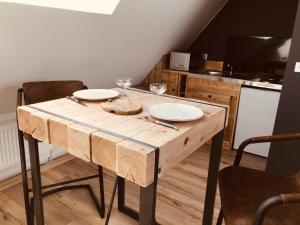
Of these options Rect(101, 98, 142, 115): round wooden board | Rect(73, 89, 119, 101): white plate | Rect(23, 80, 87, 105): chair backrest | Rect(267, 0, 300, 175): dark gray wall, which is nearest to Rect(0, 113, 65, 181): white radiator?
Rect(23, 80, 87, 105): chair backrest

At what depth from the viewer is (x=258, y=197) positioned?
127 centimetres

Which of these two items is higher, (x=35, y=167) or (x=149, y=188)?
(x=149, y=188)

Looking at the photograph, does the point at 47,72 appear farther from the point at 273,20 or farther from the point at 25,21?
the point at 273,20

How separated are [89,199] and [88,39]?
51.2 inches

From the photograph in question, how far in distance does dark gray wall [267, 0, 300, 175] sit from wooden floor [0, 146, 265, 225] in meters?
0.53

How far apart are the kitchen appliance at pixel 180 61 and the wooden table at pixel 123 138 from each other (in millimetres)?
1913

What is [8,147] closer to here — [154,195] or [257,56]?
[154,195]

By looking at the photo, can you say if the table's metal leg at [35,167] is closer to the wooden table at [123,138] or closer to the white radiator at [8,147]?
the wooden table at [123,138]

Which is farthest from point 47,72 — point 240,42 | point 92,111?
point 240,42

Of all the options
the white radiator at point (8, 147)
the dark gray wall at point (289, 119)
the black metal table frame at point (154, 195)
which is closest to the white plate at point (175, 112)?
the black metal table frame at point (154, 195)

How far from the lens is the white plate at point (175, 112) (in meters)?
1.16

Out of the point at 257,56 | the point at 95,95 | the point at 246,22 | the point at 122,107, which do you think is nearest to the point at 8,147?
the point at 95,95

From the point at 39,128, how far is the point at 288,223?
1123mm

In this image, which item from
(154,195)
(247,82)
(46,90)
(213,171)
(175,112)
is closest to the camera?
(154,195)
